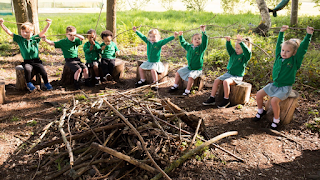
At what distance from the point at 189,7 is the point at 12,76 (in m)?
16.2

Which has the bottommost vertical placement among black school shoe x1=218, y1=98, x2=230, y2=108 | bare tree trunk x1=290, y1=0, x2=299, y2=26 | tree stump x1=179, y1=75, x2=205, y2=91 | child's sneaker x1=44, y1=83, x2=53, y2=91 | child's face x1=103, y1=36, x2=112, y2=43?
black school shoe x1=218, y1=98, x2=230, y2=108

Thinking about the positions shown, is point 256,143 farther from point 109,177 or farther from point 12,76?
point 12,76

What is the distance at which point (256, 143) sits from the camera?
141 inches

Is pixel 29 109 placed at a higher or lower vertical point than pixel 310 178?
higher

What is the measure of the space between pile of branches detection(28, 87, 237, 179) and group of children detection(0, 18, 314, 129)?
1.41 metres

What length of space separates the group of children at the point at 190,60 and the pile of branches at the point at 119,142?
4.62 ft

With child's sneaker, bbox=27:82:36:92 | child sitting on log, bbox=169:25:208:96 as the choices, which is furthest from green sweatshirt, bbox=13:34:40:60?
A: child sitting on log, bbox=169:25:208:96

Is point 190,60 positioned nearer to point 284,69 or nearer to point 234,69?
point 234,69

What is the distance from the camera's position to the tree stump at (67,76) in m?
5.63

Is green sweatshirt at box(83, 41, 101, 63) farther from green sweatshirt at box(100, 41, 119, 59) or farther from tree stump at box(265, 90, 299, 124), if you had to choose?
tree stump at box(265, 90, 299, 124)

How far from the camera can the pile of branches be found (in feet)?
9.27

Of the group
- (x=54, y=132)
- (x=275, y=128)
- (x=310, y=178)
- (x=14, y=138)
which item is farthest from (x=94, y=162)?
(x=275, y=128)

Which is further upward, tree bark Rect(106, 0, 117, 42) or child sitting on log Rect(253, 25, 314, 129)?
tree bark Rect(106, 0, 117, 42)

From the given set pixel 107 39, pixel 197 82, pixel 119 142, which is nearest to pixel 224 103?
pixel 197 82
